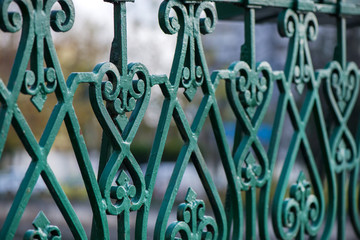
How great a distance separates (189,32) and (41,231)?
0.76 meters

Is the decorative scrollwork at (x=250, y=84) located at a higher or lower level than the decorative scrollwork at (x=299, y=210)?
higher

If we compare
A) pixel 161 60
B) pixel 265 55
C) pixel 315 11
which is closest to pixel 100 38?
pixel 161 60

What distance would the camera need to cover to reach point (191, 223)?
1609 millimetres

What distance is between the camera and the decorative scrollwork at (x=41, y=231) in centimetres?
125

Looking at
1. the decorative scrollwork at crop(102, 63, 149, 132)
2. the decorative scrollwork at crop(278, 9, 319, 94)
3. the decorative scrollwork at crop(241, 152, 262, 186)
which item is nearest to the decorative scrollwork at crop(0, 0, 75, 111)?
the decorative scrollwork at crop(102, 63, 149, 132)

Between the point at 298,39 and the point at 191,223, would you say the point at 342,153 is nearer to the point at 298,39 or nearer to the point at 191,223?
the point at 298,39

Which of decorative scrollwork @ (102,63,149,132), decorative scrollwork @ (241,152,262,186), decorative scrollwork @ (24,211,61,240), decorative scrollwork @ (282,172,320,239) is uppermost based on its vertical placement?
decorative scrollwork @ (102,63,149,132)

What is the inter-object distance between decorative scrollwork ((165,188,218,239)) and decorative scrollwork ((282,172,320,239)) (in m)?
0.37

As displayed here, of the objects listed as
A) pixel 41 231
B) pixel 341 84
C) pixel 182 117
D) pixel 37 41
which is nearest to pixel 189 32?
pixel 182 117

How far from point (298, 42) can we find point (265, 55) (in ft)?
32.4

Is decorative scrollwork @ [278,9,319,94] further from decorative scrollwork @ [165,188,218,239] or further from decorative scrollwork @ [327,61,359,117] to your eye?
decorative scrollwork @ [165,188,218,239]

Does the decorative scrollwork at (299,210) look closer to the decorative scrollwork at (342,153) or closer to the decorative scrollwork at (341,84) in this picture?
the decorative scrollwork at (342,153)

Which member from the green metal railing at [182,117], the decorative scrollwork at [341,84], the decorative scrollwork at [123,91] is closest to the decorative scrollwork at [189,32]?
the green metal railing at [182,117]

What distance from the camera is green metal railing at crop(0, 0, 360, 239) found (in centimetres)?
127
